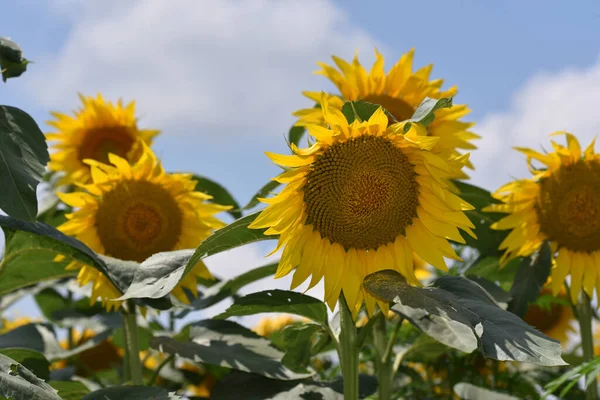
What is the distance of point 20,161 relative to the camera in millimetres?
1636

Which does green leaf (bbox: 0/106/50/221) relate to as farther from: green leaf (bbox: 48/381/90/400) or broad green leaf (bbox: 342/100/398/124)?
green leaf (bbox: 48/381/90/400)

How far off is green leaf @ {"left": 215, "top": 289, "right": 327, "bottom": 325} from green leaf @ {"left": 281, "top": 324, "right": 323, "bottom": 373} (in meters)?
0.09

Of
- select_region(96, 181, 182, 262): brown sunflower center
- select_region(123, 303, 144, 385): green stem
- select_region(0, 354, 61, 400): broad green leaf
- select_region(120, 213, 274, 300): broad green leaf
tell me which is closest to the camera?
select_region(0, 354, 61, 400): broad green leaf

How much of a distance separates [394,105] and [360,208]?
935 mm

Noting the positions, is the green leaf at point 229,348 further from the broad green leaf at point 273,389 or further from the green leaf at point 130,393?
the green leaf at point 130,393

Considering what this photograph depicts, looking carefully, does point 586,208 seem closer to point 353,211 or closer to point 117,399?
point 353,211

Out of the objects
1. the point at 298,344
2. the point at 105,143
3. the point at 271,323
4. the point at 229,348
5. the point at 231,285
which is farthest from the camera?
the point at 271,323

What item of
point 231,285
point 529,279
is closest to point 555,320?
point 529,279

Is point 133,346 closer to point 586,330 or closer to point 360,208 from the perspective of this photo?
point 360,208

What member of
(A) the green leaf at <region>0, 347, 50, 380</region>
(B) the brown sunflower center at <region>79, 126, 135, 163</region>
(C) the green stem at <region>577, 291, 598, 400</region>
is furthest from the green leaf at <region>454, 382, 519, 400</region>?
(B) the brown sunflower center at <region>79, 126, 135, 163</region>

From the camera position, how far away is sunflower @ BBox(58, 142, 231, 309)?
97.6 inches

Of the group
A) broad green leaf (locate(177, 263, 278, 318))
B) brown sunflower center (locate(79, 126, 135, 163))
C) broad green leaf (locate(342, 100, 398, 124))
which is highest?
brown sunflower center (locate(79, 126, 135, 163))

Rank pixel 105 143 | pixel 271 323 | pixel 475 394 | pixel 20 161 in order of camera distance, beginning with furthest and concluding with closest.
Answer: pixel 271 323 < pixel 105 143 < pixel 475 394 < pixel 20 161

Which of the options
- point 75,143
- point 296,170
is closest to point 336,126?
point 296,170
